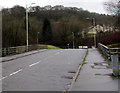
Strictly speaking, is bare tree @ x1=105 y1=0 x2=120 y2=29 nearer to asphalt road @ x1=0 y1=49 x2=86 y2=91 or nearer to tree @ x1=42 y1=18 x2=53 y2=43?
asphalt road @ x1=0 y1=49 x2=86 y2=91

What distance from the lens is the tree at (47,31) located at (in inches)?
4205

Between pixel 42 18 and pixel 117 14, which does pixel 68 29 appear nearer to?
pixel 42 18

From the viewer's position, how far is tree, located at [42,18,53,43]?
10681 centimetres

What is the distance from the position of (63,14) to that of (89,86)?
99.7m

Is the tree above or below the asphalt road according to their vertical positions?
above

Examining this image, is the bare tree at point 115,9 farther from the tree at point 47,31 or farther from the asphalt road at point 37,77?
the tree at point 47,31

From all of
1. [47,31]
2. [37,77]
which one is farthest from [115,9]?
[47,31]

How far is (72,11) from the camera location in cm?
10969

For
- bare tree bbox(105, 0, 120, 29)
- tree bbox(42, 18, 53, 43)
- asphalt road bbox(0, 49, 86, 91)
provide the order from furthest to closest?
1. tree bbox(42, 18, 53, 43)
2. bare tree bbox(105, 0, 120, 29)
3. asphalt road bbox(0, 49, 86, 91)

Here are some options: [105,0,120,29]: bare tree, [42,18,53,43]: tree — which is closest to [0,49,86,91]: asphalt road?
[105,0,120,29]: bare tree

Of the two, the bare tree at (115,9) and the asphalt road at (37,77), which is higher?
the bare tree at (115,9)

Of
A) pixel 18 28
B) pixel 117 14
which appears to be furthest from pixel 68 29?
pixel 117 14

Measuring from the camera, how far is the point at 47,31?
352 feet

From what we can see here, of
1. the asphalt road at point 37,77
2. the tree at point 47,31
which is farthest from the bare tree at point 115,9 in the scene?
the tree at point 47,31
